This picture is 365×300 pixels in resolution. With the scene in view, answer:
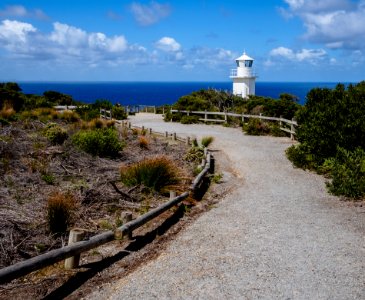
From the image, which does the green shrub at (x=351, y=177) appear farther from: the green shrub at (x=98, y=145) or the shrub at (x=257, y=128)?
the shrub at (x=257, y=128)

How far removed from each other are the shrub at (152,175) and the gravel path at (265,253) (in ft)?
5.08

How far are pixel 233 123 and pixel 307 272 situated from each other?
77.5ft

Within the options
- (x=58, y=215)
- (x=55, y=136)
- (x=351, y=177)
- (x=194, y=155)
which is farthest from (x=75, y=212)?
(x=55, y=136)

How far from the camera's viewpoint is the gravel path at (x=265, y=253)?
5.70m

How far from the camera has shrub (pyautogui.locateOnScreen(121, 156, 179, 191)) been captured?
11.2 meters

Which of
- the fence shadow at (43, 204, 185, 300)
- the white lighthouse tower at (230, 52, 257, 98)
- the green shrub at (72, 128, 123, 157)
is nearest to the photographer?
the fence shadow at (43, 204, 185, 300)

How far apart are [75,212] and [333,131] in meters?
8.77

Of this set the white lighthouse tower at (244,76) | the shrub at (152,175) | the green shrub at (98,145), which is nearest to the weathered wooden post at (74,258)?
the shrub at (152,175)

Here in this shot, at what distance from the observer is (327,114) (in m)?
14.3

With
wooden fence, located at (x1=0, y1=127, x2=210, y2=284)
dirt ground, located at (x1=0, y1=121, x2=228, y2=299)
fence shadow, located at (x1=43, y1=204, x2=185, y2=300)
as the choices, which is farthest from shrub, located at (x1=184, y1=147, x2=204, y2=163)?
wooden fence, located at (x1=0, y1=127, x2=210, y2=284)

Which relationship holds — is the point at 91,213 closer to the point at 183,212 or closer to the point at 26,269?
the point at 183,212

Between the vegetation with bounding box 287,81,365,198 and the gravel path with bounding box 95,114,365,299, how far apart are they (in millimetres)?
1980

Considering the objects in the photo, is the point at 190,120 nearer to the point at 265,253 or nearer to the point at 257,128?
the point at 257,128

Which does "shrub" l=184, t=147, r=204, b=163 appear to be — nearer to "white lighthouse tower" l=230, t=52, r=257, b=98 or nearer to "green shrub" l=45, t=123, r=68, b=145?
"green shrub" l=45, t=123, r=68, b=145
